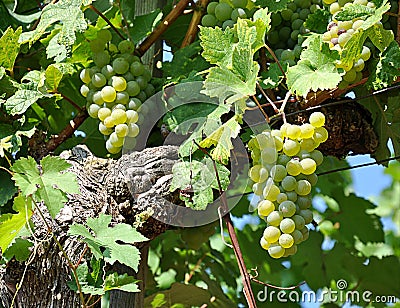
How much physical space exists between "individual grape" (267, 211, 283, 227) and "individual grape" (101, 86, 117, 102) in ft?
1.16

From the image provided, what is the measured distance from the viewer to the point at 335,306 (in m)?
1.65

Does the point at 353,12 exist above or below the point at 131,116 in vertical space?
above

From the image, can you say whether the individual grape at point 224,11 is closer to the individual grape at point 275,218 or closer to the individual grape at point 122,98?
the individual grape at point 122,98

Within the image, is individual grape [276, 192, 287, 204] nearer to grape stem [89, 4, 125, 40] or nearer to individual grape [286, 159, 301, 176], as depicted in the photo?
individual grape [286, 159, 301, 176]

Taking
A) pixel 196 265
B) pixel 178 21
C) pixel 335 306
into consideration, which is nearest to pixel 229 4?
pixel 178 21

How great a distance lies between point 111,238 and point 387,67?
0.45 m

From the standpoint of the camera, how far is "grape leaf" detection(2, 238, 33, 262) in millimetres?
908

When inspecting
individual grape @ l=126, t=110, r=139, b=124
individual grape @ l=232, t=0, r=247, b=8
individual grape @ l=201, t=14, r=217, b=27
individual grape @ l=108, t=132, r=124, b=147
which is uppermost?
individual grape @ l=232, t=0, r=247, b=8

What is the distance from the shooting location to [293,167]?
2.69 ft

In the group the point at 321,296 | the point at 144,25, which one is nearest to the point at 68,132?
the point at 144,25

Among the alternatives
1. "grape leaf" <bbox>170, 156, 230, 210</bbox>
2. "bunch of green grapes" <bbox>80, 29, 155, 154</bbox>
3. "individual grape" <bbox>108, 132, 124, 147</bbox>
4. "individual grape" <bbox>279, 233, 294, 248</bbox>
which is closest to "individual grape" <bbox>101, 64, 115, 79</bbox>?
"bunch of green grapes" <bbox>80, 29, 155, 154</bbox>

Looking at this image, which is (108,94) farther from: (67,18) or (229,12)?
(229,12)

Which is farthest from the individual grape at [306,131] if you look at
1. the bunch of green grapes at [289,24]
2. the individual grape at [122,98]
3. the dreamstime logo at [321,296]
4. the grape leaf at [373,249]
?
the grape leaf at [373,249]

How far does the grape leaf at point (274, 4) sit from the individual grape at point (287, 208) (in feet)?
1.06
